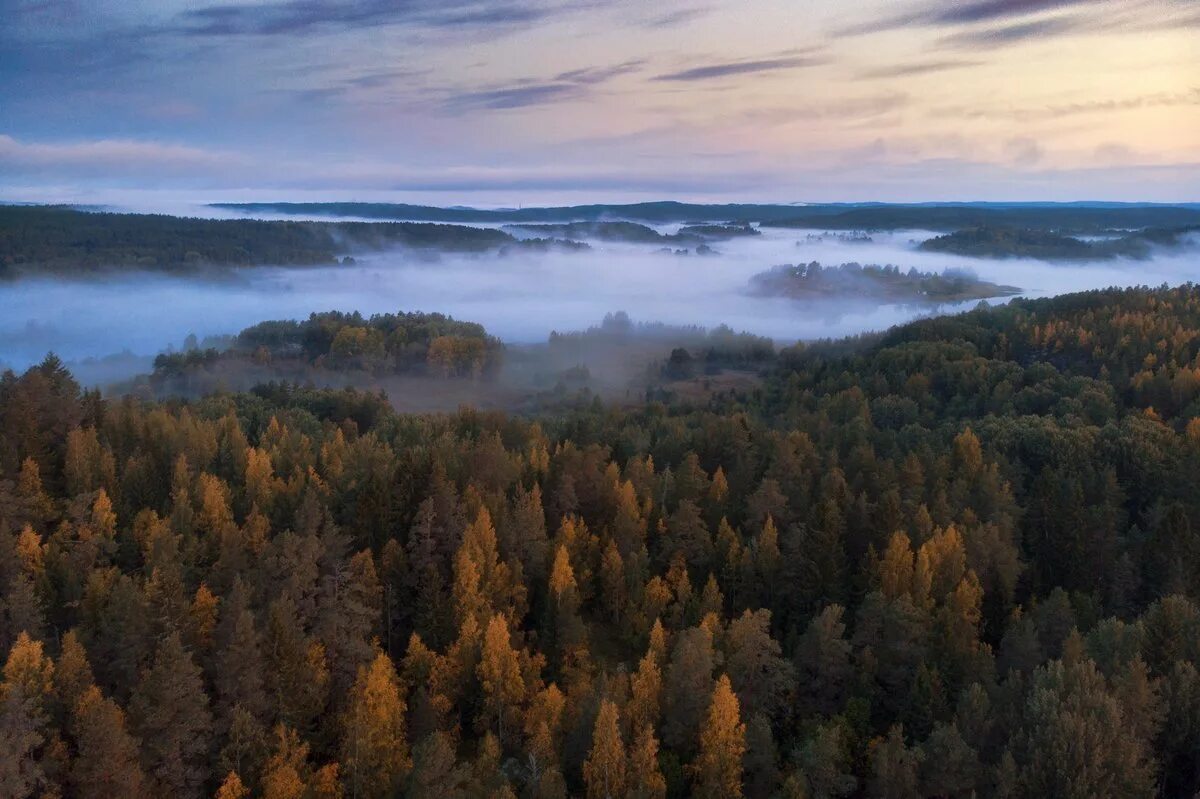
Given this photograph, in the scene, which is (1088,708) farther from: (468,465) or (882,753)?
(468,465)

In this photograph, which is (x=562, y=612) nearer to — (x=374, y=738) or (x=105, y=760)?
(x=374, y=738)

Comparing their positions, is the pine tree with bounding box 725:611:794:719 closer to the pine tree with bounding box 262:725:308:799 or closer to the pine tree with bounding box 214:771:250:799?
the pine tree with bounding box 262:725:308:799

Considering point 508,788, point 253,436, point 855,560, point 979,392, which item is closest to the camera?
point 508,788

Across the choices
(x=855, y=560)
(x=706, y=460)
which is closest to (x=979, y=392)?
(x=706, y=460)

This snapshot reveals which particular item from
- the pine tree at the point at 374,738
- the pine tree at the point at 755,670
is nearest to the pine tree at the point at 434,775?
the pine tree at the point at 374,738

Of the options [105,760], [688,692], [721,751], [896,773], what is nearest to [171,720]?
[105,760]
